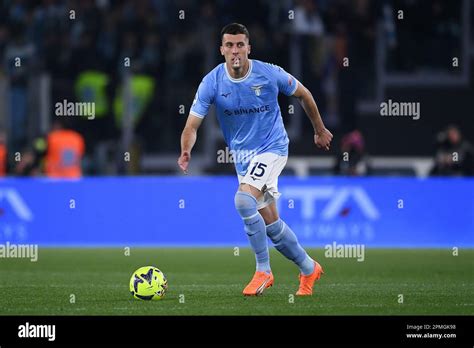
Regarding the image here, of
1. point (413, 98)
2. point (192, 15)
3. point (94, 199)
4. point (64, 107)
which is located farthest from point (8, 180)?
point (413, 98)

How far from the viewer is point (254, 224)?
12.2 metres

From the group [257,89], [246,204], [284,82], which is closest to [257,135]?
[257,89]

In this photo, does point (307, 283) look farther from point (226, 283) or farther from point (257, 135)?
point (226, 283)

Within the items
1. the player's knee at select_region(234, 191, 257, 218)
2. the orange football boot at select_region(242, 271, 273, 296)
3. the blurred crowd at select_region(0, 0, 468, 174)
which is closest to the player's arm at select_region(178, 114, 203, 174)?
the player's knee at select_region(234, 191, 257, 218)

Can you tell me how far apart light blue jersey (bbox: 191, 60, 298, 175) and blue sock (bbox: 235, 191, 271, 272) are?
36 centimetres

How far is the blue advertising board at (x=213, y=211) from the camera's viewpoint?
20.3 m

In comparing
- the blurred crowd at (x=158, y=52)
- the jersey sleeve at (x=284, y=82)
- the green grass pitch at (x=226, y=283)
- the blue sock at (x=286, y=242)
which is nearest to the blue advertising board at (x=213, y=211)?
the green grass pitch at (x=226, y=283)

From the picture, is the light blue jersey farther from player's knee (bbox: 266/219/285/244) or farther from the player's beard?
player's knee (bbox: 266/219/285/244)

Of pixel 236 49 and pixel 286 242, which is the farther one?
pixel 286 242

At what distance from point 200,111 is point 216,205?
8336 millimetres

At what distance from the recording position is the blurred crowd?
24.2 metres

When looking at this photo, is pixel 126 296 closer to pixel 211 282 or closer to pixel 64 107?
pixel 211 282

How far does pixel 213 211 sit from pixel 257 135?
27.0 feet

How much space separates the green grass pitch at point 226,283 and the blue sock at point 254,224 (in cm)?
36
